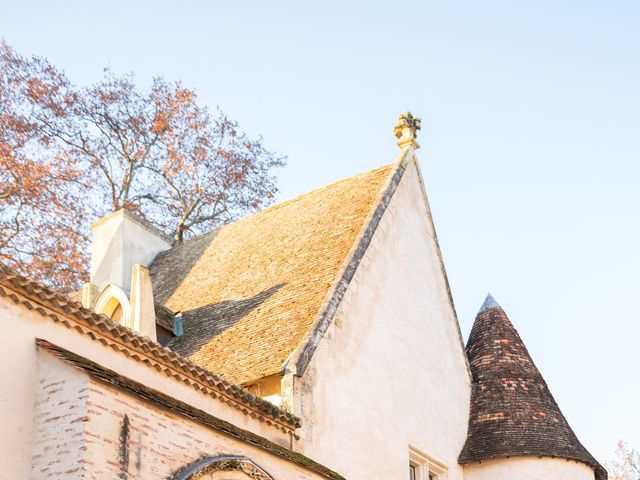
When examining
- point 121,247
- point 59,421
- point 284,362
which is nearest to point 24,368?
point 59,421

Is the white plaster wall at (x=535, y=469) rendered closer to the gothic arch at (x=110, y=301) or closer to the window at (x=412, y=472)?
the window at (x=412, y=472)

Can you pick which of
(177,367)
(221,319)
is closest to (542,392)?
(221,319)

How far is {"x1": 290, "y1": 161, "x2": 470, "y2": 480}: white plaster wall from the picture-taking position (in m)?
14.7

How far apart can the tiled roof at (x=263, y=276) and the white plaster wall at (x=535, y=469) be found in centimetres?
477

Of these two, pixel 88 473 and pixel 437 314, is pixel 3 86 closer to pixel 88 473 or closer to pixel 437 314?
pixel 437 314

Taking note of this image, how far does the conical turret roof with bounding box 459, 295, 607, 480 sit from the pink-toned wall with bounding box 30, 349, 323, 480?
8169mm

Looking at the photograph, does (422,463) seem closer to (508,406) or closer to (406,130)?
(508,406)

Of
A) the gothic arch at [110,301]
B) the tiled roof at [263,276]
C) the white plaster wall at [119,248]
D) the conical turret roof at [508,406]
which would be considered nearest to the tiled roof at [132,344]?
the tiled roof at [263,276]

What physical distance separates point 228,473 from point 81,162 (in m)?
18.5

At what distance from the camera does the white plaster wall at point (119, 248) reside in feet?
71.3

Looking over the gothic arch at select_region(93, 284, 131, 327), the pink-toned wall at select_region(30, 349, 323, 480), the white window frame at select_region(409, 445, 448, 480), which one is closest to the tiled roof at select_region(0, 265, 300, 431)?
the pink-toned wall at select_region(30, 349, 323, 480)

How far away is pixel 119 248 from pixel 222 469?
449 inches

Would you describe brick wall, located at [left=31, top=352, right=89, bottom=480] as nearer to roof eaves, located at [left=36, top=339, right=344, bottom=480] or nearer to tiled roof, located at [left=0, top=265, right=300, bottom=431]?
roof eaves, located at [left=36, top=339, right=344, bottom=480]

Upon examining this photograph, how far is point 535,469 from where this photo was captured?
1734 cm
